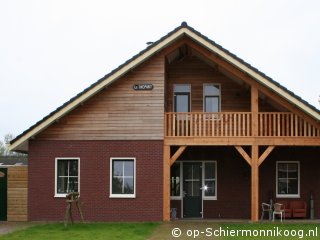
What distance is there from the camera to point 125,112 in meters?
21.4

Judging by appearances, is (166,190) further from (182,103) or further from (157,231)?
(182,103)

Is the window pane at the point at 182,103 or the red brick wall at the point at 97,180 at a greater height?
the window pane at the point at 182,103

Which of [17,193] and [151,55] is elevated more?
[151,55]

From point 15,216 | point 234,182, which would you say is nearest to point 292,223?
point 234,182

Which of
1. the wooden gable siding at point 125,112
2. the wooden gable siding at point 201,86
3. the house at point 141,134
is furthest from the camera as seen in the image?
the wooden gable siding at point 201,86

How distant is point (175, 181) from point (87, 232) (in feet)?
20.2

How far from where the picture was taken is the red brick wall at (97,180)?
21.2 metres

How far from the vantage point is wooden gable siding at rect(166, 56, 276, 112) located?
23.0 metres

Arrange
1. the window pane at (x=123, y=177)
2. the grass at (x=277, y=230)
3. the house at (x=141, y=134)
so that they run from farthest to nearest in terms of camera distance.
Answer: the window pane at (x=123, y=177), the house at (x=141, y=134), the grass at (x=277, y=230)

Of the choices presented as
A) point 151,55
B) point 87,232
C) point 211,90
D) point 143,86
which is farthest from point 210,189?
point 87,232

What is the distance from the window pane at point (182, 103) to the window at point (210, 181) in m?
2.28

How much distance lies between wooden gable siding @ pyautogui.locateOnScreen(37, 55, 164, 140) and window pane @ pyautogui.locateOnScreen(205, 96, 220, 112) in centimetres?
248

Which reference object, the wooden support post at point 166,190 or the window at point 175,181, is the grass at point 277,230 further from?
the window at point 175,181

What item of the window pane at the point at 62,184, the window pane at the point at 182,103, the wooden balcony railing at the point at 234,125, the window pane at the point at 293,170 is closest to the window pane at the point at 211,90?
the window pane at the point at 182,103
